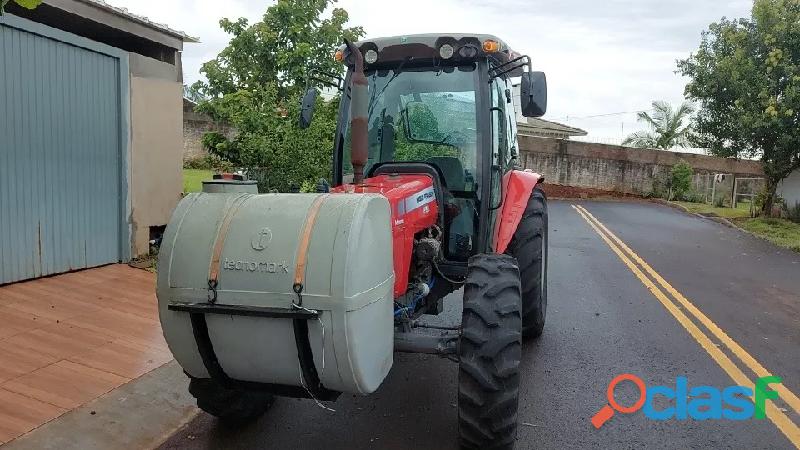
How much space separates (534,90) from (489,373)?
7.06ft

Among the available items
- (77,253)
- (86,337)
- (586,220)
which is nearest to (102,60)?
(77,253)

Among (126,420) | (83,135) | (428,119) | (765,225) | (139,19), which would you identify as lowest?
(126,420)

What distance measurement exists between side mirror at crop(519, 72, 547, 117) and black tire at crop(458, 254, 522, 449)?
1664 millimetres

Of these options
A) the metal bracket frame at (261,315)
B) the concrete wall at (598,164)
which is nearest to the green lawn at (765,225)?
the concrete wall at (598,164)

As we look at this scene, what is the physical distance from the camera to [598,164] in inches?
987

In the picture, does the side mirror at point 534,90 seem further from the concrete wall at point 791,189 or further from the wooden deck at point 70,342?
the concrete wall at point 791,189

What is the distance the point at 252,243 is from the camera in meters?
3.11

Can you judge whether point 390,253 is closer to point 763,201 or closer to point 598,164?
point 763,201

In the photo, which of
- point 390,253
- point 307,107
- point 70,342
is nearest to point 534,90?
point 307,107

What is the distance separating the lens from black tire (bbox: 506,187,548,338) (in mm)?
5496

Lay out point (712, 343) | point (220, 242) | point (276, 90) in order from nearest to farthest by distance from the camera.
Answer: point (220, 242), point (712, 343), point (276, 90)

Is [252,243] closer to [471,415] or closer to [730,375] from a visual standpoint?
[471,415]

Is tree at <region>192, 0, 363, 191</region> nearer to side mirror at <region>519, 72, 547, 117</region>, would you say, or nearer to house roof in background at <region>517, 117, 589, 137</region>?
side mirror at <region>519, 72, 547, 117</region>

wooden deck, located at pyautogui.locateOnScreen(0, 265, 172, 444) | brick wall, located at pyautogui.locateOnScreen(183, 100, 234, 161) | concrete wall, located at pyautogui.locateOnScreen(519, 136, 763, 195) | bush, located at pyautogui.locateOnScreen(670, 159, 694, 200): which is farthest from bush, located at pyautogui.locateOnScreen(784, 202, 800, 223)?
wooden deck, located at pyautogui.locateOnScreen(0, 265, 172, 444)
